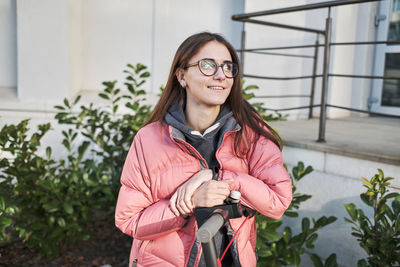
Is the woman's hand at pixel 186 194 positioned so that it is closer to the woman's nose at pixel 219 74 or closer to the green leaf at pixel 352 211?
the woman's nose at pixel 219 74

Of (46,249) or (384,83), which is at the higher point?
(384,83)

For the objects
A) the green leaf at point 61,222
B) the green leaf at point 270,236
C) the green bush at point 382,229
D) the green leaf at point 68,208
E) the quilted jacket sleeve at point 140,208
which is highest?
the quilted jacket sleeve at point 140,208

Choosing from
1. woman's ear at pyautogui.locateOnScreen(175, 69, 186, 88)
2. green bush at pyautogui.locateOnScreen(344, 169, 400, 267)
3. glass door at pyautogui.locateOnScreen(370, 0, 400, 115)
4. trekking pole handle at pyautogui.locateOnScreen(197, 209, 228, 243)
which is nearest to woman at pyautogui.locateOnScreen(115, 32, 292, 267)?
woman's ear at pyautogui.locateOnScreen(175, 69, 186, 88)

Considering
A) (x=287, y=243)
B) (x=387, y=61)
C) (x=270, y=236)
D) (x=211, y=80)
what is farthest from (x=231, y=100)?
(x=387, y=61)

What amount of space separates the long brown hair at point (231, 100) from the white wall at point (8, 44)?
324 cm

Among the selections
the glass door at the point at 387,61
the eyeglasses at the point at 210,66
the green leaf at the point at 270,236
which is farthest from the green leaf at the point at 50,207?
the glass door at the point at 387,61

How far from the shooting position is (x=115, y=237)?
11.3 feet

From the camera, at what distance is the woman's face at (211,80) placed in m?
1.51

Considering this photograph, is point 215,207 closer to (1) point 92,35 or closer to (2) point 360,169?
(2) point 360,169

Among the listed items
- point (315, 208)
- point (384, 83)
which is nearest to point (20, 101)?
point (315, 208)

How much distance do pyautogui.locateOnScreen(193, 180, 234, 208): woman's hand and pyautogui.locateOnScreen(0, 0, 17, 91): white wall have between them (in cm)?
367

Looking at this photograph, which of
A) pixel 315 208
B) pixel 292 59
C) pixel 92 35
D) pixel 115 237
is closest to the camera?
pixel 315 208

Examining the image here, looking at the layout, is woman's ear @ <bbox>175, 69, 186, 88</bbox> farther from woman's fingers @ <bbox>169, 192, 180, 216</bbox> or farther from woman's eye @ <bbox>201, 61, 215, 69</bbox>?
woman's fingers @ <bbox>169, 192, 180, 216</bbox>

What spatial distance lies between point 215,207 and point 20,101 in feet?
10.8
